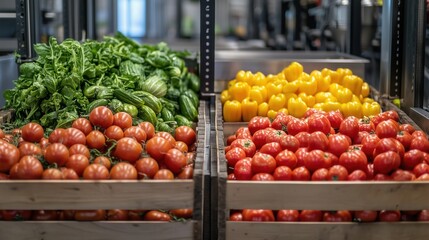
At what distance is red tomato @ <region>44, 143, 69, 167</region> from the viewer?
280 centimetres

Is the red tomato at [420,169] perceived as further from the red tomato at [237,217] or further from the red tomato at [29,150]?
the red tomato at [29,150]

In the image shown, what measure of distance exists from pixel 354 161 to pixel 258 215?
529 mm

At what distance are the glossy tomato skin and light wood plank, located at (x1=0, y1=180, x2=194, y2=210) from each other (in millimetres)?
424

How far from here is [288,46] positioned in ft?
35.4

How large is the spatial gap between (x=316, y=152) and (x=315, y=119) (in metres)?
0.44

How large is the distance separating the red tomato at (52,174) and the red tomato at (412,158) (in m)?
1.57

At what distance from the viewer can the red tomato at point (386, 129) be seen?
3.24 metres

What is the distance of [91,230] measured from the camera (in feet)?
8.85

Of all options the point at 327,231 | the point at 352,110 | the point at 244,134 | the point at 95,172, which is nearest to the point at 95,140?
the point at 95,172

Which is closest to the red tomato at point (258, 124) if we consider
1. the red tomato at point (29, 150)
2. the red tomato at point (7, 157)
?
the red tomato at point (29, 150)

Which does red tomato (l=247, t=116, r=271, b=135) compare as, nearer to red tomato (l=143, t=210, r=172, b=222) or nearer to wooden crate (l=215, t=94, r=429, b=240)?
wooden crate (l=215, t=94, r=429, b=240)

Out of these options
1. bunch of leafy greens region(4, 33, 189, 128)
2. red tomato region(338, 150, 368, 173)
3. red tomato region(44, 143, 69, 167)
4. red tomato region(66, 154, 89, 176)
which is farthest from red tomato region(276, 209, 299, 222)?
bunch of leafy greens region(4, 33, 189, 128)

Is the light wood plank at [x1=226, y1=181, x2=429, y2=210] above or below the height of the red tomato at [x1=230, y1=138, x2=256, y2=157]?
below

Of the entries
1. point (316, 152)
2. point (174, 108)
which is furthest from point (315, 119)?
point (174, 108)
